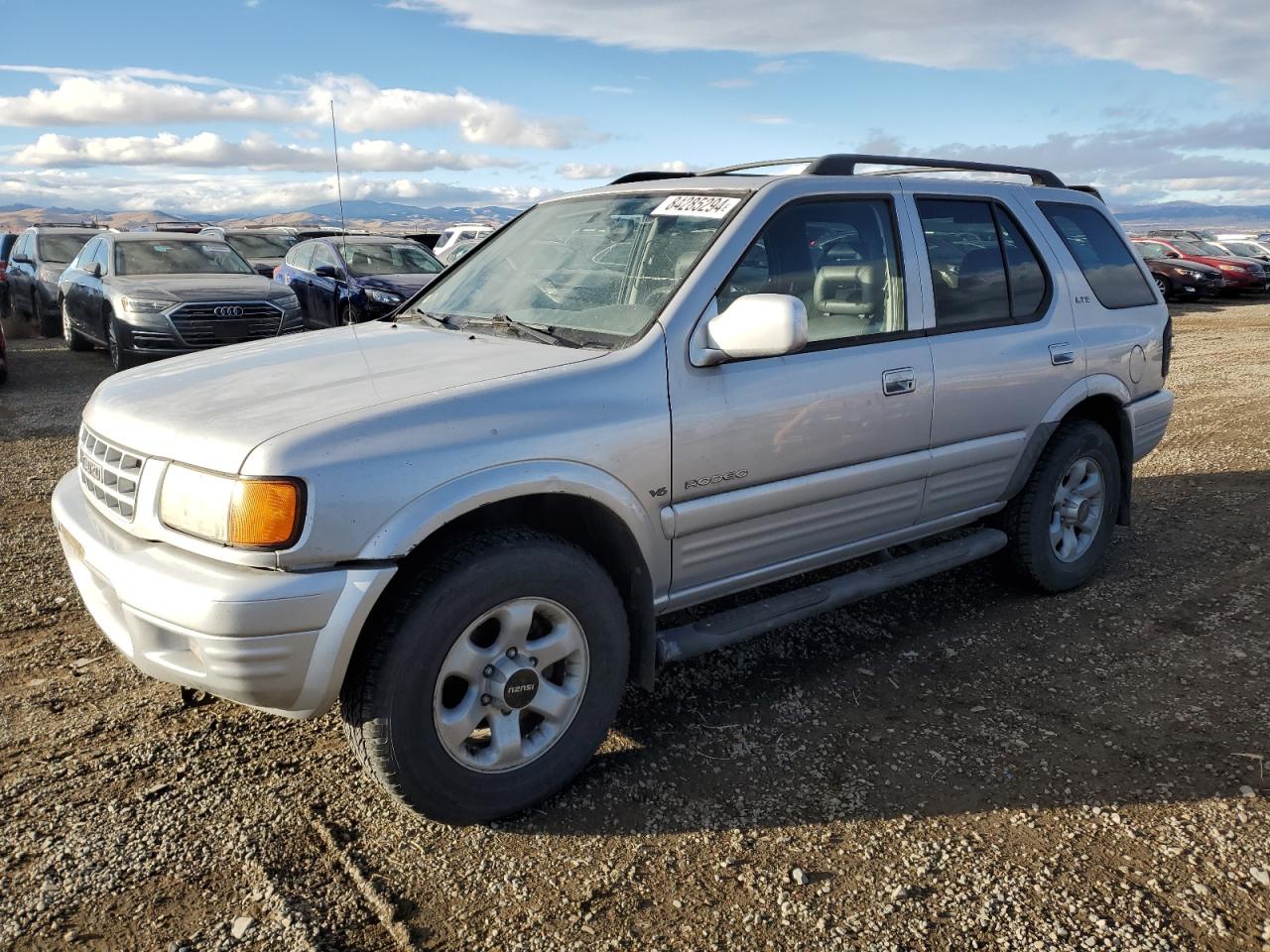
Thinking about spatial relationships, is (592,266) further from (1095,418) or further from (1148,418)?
(1148,418)

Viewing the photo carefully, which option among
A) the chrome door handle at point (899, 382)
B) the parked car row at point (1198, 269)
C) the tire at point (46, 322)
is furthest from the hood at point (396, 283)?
the parked car row at point (1198, 269)

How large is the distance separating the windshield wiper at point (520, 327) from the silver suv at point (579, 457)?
0.07ft

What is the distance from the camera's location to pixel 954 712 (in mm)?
3443

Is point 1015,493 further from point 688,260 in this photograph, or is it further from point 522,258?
point 522,258

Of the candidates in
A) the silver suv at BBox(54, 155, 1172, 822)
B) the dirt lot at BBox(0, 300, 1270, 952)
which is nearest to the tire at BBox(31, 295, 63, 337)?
the dirt lot at BBox(0, 300, 1270, 952)

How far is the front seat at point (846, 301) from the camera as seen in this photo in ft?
11.1

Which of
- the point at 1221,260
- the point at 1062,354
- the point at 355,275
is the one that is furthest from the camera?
the point at 1221,260

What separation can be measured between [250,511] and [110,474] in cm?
72

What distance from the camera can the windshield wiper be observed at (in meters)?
3.13

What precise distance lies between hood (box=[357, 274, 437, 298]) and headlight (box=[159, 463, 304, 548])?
9158 mm

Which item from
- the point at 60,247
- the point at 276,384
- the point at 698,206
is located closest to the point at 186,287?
the point at 60,247

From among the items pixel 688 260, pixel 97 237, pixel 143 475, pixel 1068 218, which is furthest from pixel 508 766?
pixel 97 237

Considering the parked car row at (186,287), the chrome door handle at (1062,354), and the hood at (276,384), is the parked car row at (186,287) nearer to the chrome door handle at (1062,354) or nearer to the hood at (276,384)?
the hood at (276,384)

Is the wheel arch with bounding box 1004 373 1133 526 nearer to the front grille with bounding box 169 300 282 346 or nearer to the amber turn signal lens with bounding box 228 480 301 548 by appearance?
the amber turn signal lens with bounding box 228 480 301 548
